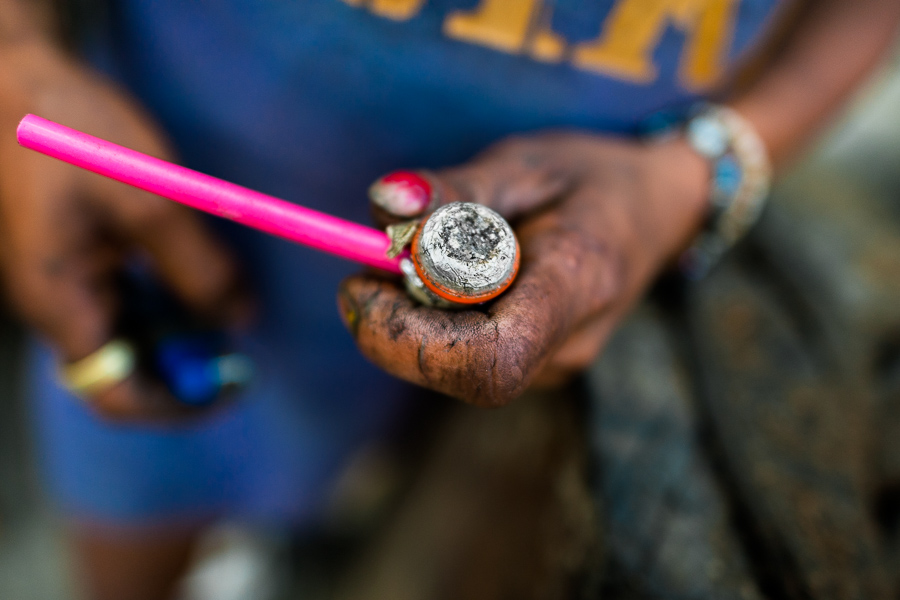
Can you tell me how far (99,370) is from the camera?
0.55 m

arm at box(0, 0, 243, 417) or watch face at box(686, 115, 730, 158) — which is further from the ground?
watch face at box(686, 115, 730, 158)

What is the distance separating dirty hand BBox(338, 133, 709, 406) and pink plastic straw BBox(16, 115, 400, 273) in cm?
4

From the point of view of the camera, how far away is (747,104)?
64 cm

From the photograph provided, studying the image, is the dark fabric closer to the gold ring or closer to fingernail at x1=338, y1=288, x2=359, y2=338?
A: fingernail at x1=338, y1=288, x2=359, y2=338

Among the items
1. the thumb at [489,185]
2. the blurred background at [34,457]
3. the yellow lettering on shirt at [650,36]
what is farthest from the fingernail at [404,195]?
the blurred background at [34,457]

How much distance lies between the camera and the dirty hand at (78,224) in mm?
454

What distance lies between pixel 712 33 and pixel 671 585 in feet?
1.90

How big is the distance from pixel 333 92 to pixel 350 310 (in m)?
0.27

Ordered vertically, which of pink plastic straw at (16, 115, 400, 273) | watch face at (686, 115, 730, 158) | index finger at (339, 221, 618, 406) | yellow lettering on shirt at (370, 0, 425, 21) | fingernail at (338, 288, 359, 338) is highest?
yellow lettering on shirt at (370, 0, 425, 21)

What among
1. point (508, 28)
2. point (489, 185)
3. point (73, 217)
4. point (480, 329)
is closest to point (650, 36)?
point (508, 28)

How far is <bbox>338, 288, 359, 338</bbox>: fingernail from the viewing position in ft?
1.18

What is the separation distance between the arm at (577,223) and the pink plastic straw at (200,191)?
0.04 meters

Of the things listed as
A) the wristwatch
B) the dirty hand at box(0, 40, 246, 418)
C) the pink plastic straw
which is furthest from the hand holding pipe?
the wristwatch

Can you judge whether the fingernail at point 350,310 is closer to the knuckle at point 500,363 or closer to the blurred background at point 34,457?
the knuckle at point 500,363
